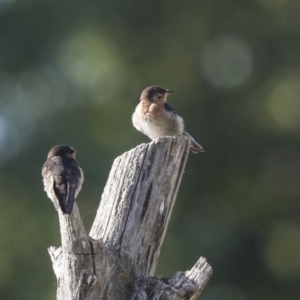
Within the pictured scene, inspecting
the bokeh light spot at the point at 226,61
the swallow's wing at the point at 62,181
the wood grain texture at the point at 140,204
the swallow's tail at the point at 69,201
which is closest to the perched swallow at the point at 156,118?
the wood grain texture at the point at 140,204

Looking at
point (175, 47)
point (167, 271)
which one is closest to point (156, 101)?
point (167, 271)

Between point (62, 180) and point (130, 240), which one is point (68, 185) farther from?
point (130, 240)

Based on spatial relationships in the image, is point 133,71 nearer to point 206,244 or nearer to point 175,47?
point 175,47

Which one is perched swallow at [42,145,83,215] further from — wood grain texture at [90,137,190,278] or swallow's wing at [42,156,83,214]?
wood grain texture at [90,137,190,278]

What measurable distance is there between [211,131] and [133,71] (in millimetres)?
1732

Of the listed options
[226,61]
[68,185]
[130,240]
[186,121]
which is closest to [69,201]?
[68,185]

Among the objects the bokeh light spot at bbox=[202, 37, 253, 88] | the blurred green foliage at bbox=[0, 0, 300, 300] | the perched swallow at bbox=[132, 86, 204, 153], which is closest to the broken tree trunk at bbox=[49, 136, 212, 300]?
the perched swallow at bbox=[132, 86, 204, 153]

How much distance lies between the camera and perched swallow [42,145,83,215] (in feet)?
20.2

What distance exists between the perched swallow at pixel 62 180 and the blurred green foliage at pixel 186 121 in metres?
8.46

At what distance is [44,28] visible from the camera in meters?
17.4

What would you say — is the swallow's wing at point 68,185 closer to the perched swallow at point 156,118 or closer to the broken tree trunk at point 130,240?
the broken tree trunk at point 130,240

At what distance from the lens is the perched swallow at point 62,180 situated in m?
6.16

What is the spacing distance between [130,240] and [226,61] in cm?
1196

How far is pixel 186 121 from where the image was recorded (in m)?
16.1
